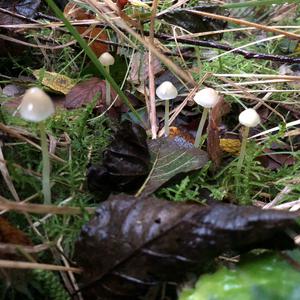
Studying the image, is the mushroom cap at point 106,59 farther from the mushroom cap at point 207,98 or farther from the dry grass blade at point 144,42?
the mushroom cap at point 207,98

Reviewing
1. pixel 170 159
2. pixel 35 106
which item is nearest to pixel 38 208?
pixel 35 106

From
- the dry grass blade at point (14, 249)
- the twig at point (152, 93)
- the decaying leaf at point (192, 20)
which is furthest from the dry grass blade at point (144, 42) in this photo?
the dry grass blade at point (14, 249)

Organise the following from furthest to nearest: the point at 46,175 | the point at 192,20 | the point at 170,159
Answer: the point at 192,20
the point at 170,159
the point at 46,175

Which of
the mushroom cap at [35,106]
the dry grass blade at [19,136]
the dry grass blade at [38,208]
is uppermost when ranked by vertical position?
the mushroom cap at [35,106]

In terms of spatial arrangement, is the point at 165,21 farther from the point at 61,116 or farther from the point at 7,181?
the point at 7,181

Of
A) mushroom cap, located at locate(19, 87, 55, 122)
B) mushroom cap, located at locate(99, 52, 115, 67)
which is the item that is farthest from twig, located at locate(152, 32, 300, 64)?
mushroom cap, located at locate(19, 87, 55, 122)

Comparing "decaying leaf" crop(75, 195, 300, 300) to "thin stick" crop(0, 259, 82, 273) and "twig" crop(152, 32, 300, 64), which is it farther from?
"twig" crop(152, 32, 300, 64)

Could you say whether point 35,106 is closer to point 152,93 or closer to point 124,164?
point 124,164
